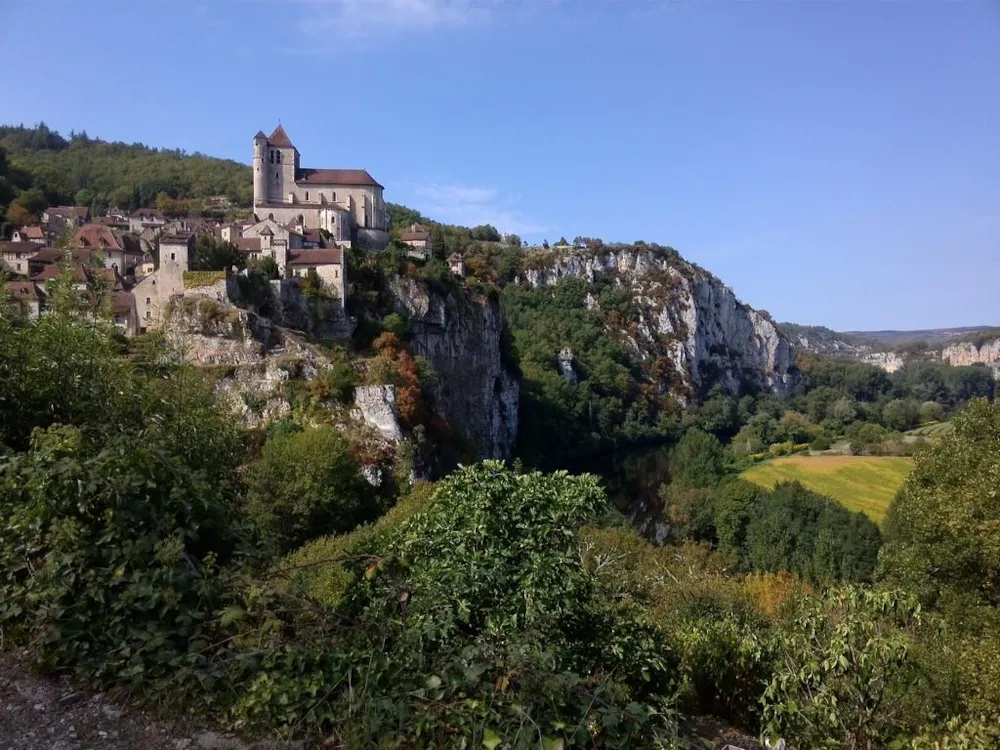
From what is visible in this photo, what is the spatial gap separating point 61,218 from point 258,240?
37.4 metres

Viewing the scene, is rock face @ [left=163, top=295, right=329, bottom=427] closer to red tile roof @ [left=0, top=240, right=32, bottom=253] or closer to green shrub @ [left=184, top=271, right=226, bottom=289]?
green shrub @ [left=184, top=271, right=226, bottom=289]

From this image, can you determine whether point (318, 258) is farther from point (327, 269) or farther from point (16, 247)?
point (16, 247)

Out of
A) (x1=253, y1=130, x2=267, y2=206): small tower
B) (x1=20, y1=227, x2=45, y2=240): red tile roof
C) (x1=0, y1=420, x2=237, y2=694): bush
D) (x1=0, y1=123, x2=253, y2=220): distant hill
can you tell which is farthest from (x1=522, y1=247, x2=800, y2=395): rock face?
(x1=0, y1=420, x2=237, y2=694): bush

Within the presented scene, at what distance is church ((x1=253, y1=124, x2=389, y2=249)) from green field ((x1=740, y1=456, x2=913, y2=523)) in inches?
1468

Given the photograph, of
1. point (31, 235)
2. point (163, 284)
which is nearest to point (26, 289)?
point (163, 284)

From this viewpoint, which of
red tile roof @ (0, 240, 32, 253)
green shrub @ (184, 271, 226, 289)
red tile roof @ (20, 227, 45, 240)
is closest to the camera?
green shrub @ (184, 271, 226, 289)

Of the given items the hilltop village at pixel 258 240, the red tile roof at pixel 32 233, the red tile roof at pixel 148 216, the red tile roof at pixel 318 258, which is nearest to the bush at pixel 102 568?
the hilltop village at pixel 258 240

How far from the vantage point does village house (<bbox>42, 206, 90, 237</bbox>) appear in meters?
63.1

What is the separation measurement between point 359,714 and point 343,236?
51.0 m

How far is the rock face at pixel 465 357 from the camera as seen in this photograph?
142 ft

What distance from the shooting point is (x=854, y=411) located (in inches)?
3971

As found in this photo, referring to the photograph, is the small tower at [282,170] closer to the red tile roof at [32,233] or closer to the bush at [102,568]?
the red tile roof at [32,233]

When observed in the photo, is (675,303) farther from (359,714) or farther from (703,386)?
(359,714)

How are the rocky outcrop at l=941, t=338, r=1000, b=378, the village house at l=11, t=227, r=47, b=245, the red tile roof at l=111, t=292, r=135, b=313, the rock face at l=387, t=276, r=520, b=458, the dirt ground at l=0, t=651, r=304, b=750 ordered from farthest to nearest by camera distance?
the rocky outcrop at l=941, t=338, r=1000, b=378 → the village house at l=11, t=227, r=47, b=245 → the rock face at l=387, t=276, r=520, b=458 → the red tile roof at l=111, t=292, r=135, b=313 → the dirt ground at l=0, t=651, r=304, b=750
